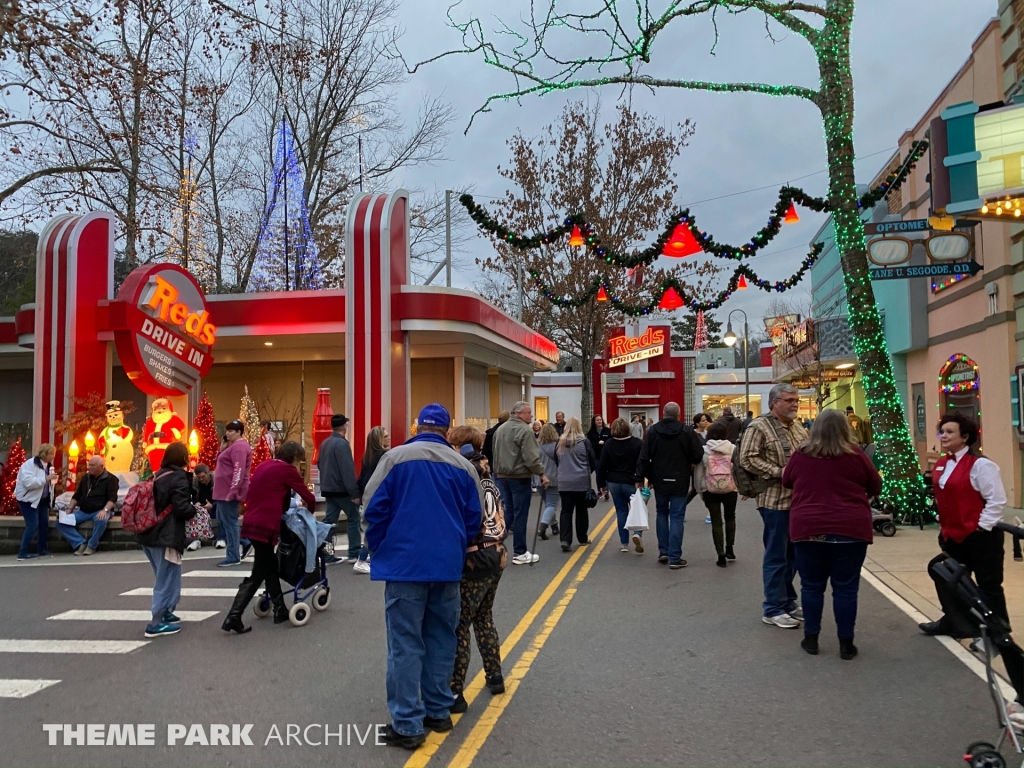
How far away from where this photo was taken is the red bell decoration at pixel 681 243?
14.7m

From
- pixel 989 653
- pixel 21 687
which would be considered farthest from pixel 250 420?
pixel 989 653

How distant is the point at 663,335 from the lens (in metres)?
38.2

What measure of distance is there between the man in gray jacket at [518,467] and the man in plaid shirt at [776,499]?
3.49 m

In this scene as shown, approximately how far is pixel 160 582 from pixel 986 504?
6618mm

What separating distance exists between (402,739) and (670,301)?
16.7m

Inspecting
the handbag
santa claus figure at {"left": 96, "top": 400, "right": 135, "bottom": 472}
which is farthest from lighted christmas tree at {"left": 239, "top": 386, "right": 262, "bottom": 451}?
the handbag

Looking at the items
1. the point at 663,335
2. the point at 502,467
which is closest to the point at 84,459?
the point at 502,467

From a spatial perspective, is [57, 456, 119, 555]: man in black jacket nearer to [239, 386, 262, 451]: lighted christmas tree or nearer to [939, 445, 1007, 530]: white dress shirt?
[239, 386, 262, 451]: lighted christmas tree

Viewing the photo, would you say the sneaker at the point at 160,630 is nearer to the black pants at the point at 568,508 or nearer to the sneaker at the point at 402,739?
the sneaker at the point at 402,739

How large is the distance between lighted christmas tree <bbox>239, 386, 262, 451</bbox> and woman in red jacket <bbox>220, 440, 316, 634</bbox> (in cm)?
1303

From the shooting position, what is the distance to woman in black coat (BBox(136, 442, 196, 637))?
6707mm

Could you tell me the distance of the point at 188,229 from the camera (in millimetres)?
26469

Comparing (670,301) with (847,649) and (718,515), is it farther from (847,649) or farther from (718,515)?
(847,649)

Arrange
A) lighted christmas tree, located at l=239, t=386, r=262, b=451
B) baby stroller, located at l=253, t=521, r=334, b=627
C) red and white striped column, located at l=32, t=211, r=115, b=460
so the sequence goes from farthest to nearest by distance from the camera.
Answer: lighted christmas tree, located at l=239, t=386, r=262, b=451 → red and white striped column, located at l=32, t=211, r=115, b=460 → baby stroller, located at l=253, t=521, r=334, b=627
